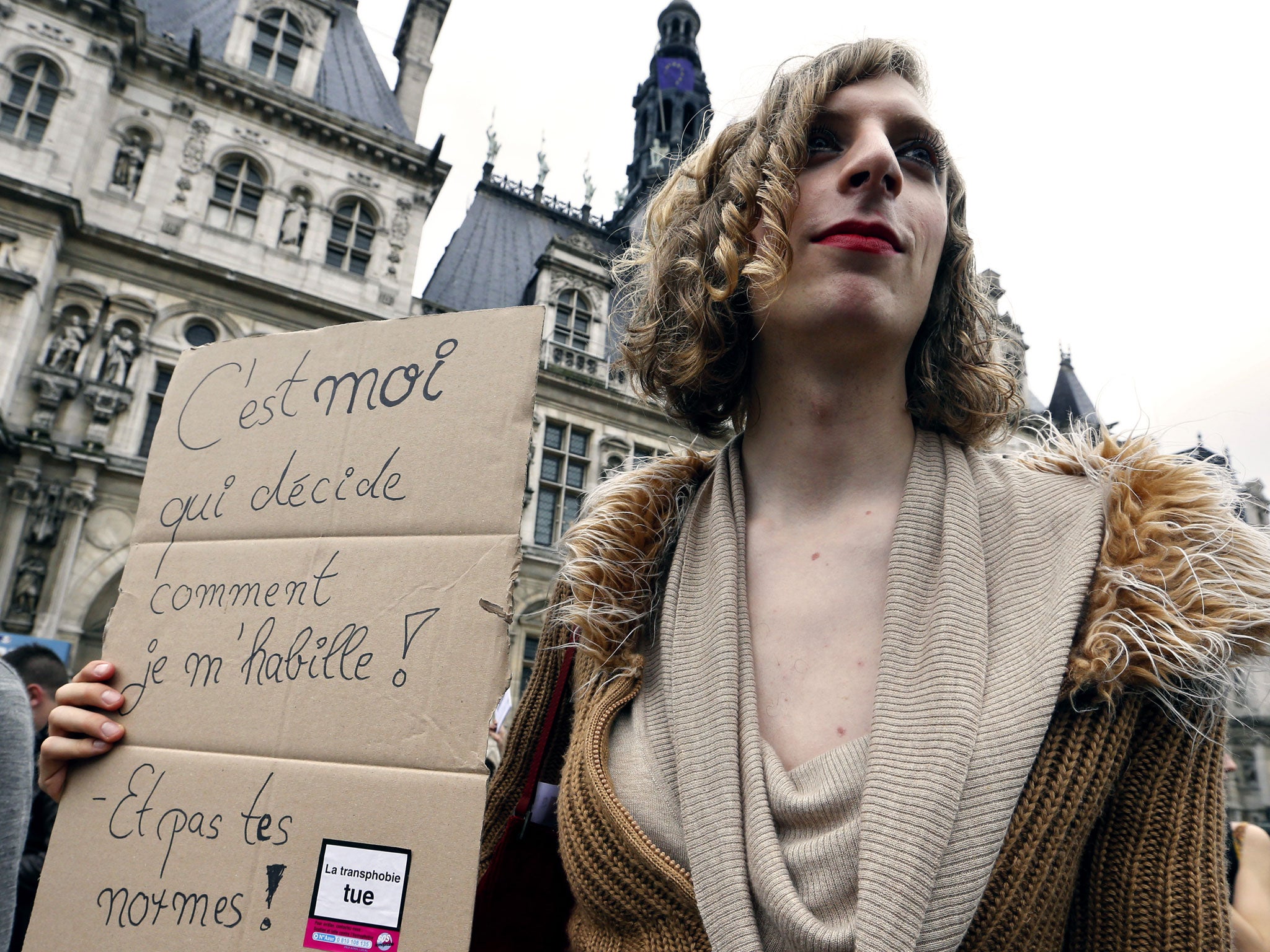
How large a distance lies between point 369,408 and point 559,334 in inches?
650

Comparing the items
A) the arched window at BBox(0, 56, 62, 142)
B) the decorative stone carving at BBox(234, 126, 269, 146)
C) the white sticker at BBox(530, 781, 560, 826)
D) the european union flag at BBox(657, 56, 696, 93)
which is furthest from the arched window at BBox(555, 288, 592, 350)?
the white sticker at BBox(530, 781, 560, 826)

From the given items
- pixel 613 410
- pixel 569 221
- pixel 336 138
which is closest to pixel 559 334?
pixel 613 410

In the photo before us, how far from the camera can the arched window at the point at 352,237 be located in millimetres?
15109

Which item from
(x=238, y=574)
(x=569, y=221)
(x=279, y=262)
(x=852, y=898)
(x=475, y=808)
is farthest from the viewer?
(x=569, y=221)

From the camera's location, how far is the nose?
1348 millimetres

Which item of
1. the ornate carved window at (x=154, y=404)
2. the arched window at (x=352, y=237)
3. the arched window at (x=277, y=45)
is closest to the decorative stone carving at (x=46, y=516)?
the ornate carved window at (x=154, y=404)

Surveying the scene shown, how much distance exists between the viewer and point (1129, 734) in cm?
106

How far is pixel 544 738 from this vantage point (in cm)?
155

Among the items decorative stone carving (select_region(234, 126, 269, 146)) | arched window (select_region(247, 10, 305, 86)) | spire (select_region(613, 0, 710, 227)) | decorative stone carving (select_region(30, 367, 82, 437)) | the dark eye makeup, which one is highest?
spire (select_region(613, 0, 710, 227))

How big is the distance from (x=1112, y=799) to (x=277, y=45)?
1920cm

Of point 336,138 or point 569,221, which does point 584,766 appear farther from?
point 569,221

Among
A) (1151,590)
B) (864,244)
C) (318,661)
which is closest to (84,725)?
(318,661)

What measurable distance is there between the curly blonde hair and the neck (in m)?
0.11

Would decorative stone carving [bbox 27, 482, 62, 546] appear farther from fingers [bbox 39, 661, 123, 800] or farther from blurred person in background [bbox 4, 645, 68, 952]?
fingers [bbox 39, 661, 123, 800]
